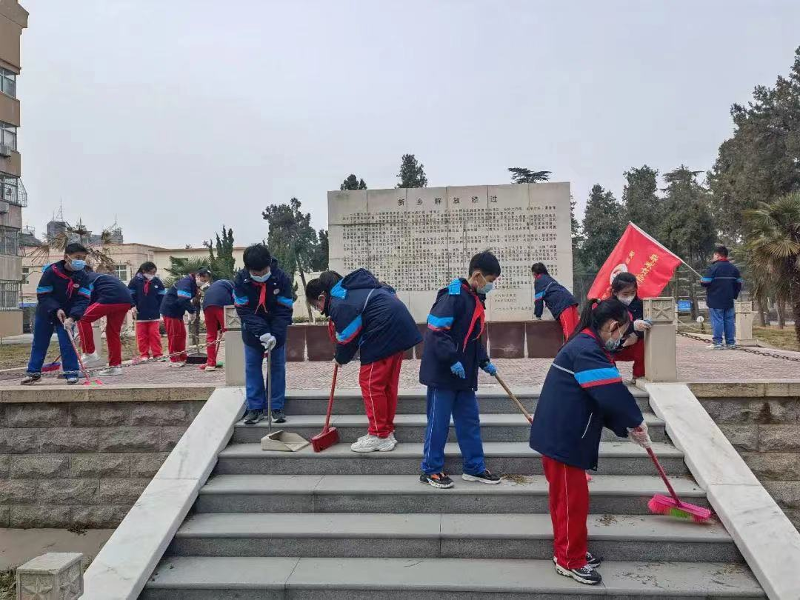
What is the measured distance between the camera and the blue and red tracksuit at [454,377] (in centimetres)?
429

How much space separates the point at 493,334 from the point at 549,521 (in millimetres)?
5200

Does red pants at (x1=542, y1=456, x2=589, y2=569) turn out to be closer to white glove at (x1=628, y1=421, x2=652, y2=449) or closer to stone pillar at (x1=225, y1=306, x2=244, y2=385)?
white glove at (x1=628, y1=421, x2=652, y2=449)

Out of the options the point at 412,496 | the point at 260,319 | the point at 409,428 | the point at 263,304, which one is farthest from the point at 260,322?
the point at 412,496

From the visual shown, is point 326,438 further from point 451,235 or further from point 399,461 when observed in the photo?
point 451,235

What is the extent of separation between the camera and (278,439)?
490 cm

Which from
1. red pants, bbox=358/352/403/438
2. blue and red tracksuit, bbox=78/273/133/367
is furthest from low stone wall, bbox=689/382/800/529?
blue and red tracksuit, bbox=78/273/133/367

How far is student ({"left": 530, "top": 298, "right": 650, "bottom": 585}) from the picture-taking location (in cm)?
331

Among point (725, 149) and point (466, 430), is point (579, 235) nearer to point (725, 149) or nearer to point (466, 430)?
point (725, 149)

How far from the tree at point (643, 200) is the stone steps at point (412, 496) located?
98.7ft

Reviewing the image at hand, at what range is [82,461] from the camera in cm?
561

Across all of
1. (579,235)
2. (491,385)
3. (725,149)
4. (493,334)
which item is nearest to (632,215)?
(579,235)

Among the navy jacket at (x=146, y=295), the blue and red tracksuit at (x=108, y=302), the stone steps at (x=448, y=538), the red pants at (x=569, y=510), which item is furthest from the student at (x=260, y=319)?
the navy jacket at (x=146, y=295)

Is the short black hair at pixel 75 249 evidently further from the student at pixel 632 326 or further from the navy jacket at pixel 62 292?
the student at pixel 632 326

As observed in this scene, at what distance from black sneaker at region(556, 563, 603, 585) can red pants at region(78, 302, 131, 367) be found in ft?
21.7
